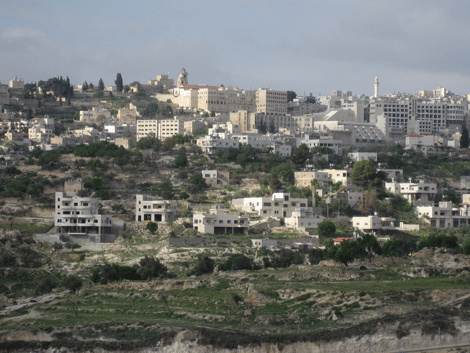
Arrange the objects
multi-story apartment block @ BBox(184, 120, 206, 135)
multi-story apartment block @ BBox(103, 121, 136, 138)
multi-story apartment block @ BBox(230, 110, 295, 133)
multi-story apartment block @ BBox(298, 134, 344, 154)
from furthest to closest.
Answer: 1. multi-story apartment block @ BBox(230, 110, 295, 133)
2. multi-story apartment block @ BBox(103, 121, 136, 138)
3. multi-story apartment block @ BBox(184, 120, 206, 135)
4. multi-story apartment block @ BBox(298, 134, 344, 154)

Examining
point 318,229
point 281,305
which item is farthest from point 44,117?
point 281,305

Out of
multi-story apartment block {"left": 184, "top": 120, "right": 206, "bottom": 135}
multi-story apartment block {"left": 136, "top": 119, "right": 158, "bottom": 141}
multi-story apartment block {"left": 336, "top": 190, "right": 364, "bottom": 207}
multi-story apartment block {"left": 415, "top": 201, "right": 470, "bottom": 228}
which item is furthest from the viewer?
multi-story apartment block {"left": 184, "top": 120, "right": 206, "bottom": 135}

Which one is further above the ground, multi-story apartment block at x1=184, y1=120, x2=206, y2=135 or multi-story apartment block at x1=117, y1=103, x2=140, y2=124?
multi-story apartment block at x1=117, y1=103, x2=140, y2=124

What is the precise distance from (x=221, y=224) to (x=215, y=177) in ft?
52.4

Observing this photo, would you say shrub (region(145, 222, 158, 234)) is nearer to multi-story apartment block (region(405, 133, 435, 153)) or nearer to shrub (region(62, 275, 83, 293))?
shrub (region(62, 275, 83, 293))

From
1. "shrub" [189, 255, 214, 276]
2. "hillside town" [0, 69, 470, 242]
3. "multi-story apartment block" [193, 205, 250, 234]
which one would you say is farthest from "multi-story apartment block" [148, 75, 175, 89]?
"shrub" [189, 255, 214, 276]

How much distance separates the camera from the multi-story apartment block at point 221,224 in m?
68.1

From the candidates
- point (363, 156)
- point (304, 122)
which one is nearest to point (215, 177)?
point (363, 156)

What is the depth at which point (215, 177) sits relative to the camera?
83812 mm

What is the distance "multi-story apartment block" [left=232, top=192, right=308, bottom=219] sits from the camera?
7344 centimetres

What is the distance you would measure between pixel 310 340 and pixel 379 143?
72.6 meters

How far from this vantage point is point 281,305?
43.8 meters

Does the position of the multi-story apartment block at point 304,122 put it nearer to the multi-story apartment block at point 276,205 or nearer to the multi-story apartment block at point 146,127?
the multi-story apartment block at point 146,127

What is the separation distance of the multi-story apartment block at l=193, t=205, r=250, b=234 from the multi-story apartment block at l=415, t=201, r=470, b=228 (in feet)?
52.9
